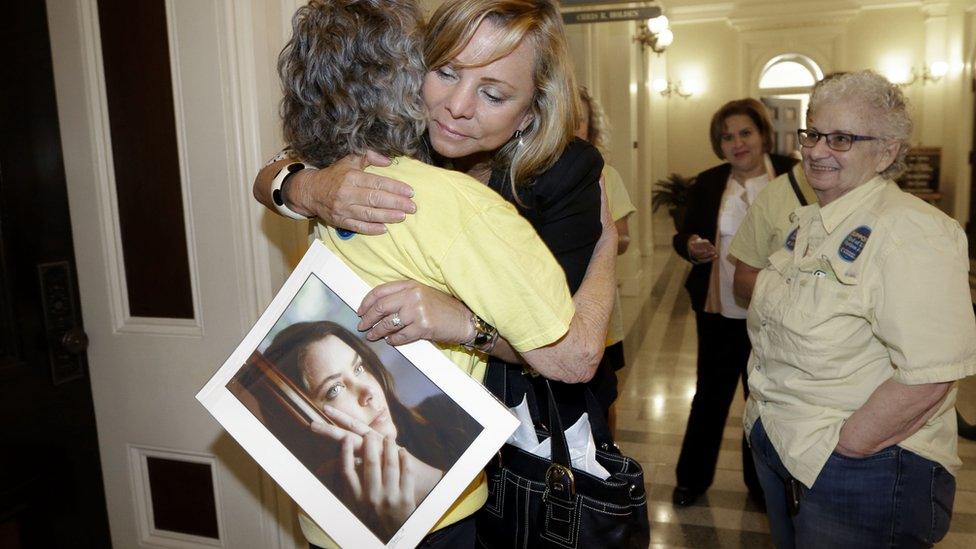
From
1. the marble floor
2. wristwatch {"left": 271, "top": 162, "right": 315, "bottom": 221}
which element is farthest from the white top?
wristwatch {"left": 271, "top": 162, "right": 315, "bottom": 221}

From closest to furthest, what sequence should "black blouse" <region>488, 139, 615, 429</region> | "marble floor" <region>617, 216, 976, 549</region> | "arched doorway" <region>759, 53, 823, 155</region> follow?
"black blouse" <region>488, 139, 615, 429</region>
"marble floor" <region>617, 216, 976, 549</region>
"arched doorway" <region>759, 53, 823, 155</region>

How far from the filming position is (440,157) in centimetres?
141

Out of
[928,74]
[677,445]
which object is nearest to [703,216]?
[677,445]

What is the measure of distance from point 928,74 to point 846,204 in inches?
554

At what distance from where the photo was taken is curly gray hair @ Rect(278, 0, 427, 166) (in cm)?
106

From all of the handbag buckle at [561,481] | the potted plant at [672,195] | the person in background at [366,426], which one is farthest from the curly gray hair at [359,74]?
the potted plant at [672,195]

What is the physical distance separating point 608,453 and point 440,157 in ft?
2.10

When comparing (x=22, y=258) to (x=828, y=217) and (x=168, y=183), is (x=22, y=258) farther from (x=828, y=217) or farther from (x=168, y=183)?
(x=828, y=217)

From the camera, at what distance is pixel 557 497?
1.24 meters

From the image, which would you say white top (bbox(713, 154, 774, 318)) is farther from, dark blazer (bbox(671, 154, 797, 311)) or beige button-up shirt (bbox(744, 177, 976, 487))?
beige button-up shirt (bbox(744, 177, 976, 487))

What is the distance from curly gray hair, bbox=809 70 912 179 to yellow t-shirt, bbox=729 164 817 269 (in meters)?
0.67

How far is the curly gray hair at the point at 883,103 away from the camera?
1870mm

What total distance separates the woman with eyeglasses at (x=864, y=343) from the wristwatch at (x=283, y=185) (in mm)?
1237

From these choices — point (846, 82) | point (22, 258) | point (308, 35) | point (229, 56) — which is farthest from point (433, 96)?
point (22, 258)
